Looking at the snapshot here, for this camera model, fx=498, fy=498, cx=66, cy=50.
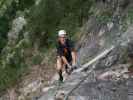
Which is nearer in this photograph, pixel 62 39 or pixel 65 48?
pixel 62 39

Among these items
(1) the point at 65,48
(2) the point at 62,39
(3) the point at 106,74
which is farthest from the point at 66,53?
(3) the point at 106,74

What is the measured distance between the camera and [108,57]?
12828mm

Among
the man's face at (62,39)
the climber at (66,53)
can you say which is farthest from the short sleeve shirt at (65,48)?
the man's face at (62,39)

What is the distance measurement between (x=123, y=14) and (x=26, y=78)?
5.77m

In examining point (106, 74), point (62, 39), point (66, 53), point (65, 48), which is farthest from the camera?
point (66, 53)

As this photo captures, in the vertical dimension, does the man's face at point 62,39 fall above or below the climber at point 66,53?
above

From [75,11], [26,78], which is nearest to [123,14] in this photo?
[75,11]

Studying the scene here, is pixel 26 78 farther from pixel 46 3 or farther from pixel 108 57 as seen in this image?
pixel 108 57

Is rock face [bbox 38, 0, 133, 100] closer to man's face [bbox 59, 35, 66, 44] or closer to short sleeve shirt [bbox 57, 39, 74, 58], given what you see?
short sleeve shirt [bbox 57, 39, 74, 58]

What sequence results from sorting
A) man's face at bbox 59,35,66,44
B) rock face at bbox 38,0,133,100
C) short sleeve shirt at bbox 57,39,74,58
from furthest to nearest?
short sleeve shirt at bbox 57,39,74,58, man's face at bbox 59,35,66,44, rock face at bbox 38,0,133,100

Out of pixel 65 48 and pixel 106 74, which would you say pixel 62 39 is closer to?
pixel 65 48

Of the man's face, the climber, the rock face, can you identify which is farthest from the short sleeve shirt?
the rock face

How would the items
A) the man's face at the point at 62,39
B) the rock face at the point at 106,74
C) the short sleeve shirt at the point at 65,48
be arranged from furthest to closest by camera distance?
1. the short sleeve shirt at the point at 65,48
2. the man's face at the point at 62,39
3. the rock face at the point at 106,74

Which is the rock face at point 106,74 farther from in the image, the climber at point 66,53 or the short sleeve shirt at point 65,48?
the short sleeve shirt at point 65,48
